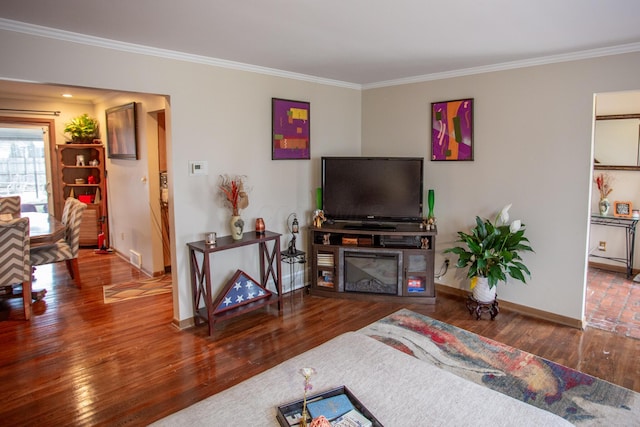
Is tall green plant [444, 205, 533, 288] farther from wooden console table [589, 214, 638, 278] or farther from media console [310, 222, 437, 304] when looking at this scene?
wooden console table [589, 214, 638, 278]

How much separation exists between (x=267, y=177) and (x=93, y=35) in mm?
1893

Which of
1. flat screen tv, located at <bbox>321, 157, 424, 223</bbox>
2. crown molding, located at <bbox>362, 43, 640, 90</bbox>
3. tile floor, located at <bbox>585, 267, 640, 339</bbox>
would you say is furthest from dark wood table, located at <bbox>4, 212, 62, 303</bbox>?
tile floor, located at <bbox>585, 267, 640, 339</bbox>

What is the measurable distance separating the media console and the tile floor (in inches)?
58.0

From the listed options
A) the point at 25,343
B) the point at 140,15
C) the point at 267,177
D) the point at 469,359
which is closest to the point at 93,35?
the point at 140,15

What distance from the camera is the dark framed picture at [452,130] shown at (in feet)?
13.4

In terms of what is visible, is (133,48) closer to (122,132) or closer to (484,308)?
(122,132)

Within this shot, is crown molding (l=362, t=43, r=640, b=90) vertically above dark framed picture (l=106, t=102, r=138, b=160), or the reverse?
crown molding (l=362, t=43, r=640, b=90)

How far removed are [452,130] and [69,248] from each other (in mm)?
4338

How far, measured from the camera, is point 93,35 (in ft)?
9.37

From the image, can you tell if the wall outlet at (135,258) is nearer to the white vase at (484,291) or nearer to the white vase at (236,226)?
the white vase at (236,226)

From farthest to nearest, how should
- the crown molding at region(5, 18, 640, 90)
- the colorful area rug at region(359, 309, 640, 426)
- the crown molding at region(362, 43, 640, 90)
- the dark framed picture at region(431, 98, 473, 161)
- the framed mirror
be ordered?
the framed mirror → the dark framed picture at region(431, 98, 473, 161) → the crown molding at region(362, 43, 640, 90) → the crown molding at region(5, 18, 640, 90) → the colorful area rug at region(359, 309, 640, 426)

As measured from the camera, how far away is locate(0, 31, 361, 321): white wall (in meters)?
2.82

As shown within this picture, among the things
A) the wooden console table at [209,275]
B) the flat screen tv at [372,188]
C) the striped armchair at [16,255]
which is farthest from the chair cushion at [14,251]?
the flat screen tv at [372,188]

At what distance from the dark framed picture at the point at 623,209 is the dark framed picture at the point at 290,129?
3.81m
